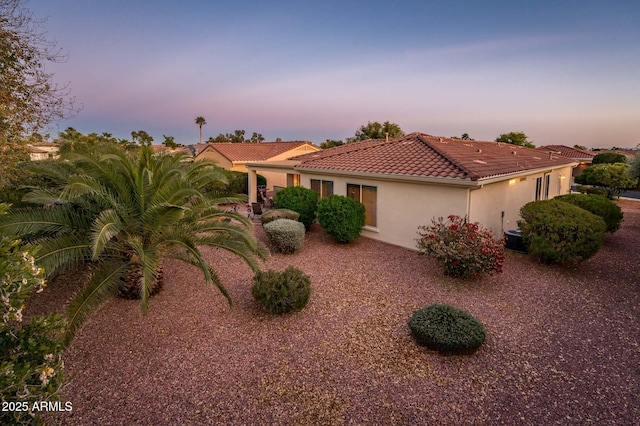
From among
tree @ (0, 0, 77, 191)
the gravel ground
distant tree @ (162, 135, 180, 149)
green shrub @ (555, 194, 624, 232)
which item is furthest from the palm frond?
distant tree @ (162, 135, 180, 149)

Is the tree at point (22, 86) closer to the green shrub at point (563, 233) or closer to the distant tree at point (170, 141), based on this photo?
the green shrub at point (563, 233)

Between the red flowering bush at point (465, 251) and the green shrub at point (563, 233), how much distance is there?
1877mm

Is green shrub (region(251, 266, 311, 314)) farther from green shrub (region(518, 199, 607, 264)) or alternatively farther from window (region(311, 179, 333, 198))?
window (region(311, 179, 333, 198))

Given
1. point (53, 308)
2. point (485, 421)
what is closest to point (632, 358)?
point (485, 421)

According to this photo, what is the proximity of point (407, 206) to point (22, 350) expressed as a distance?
1147 cm

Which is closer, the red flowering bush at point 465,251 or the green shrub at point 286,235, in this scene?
the red flowering bush at point 465,251

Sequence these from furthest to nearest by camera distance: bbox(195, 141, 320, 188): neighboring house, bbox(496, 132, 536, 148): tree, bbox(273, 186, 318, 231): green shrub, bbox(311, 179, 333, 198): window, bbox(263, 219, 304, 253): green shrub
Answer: bbox(496, 132, 536, 148): tree
bbox(195, 141, 320, 188): neighboring house
bbox(311, 179, 333, 198): window
bbox(273, 186, 318, 231): green shrub
bbox(263, 219, 304, 253): green shrub

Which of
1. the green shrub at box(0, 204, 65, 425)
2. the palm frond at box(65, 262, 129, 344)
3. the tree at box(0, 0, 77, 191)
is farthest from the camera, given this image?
the tree at box(0, 0, 77, 191)

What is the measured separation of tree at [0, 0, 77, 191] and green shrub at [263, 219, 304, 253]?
6.81 m

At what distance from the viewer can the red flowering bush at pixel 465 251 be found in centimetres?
891

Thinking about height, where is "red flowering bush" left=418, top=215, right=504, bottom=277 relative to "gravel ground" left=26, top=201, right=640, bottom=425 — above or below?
above

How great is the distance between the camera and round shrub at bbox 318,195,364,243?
486 inches

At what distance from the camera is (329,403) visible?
4719mm

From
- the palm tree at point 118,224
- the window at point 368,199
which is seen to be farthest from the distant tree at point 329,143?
the palm tree at point 118,224
